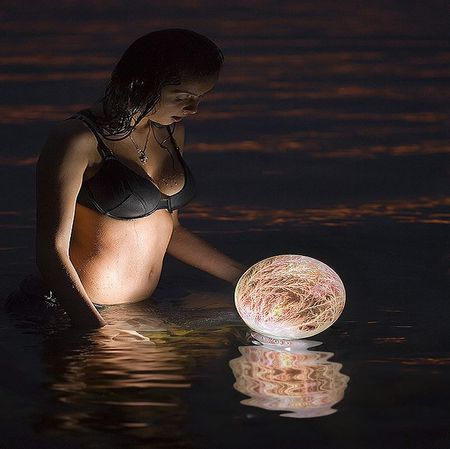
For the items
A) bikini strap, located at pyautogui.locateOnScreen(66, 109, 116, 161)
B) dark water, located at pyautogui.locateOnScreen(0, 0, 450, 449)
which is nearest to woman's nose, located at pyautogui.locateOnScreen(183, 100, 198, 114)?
bikini strap, located at pyautogui.locateOnScreen(66, 109, 116, 161)

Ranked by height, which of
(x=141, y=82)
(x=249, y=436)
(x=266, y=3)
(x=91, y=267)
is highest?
(x=266, y=3)

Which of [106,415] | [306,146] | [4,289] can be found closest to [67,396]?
[106,415]

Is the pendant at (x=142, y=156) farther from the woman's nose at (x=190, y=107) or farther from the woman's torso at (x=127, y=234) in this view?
the woman's nose at (x=190, y=107)

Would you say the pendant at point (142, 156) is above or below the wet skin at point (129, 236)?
above

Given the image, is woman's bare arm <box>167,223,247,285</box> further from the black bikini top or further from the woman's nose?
the woman's nose

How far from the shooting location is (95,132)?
19.1 feet

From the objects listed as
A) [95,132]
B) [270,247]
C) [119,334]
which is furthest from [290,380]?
[270,247]

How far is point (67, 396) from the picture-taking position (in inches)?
210

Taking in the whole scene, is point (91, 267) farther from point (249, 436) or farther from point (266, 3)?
point (266, 3)

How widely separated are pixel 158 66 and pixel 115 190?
0.51 meters

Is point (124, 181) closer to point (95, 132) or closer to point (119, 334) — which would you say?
point (95, 132)

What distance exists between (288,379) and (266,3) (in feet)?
50.5

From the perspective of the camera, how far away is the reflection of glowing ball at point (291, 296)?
5.70 metres

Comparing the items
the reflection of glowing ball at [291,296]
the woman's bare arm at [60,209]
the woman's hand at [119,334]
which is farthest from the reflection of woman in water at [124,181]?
the reflection of glowing ball at [291,296]
